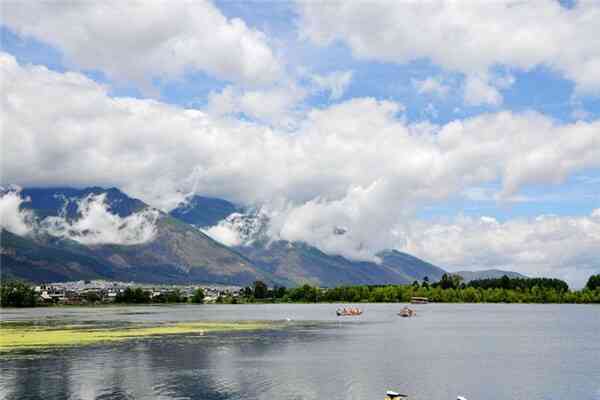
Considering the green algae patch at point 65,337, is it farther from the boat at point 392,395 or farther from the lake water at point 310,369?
the boat at point 392,395

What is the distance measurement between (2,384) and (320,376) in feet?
138

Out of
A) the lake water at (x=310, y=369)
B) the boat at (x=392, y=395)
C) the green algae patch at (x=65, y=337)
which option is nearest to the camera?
the boat at (x=392, y=395)

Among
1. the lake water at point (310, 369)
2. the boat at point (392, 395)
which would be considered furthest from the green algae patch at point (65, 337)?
the boat at point (392, 395)

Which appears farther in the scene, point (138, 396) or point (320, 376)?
point (320, 376)

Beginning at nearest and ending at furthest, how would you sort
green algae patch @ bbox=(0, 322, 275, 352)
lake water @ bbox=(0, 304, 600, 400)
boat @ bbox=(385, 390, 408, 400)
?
boat @ bbox=(385, 390, 408, 400) → lake water @ bbox=(0, 304, 600, 400) → green algae patch @ bbox=(0, 322, 275, 352)

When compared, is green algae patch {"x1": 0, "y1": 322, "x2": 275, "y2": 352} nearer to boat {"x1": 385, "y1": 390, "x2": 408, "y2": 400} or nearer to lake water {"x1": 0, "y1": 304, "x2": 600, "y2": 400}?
lake water {"x1": 0, "y1": 304, "x2": 600, "y2": 400}

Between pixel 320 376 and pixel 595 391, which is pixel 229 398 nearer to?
pixel 320 376

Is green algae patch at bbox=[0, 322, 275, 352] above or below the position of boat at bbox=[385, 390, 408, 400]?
above

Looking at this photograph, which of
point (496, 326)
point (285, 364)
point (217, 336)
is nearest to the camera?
point (285, 364)

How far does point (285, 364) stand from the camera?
105188 millimetres

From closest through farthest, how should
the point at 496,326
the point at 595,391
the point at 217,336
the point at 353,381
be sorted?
the point at 595,391 → the point at 353,381 → the point at 217,336 → the point at 496,326

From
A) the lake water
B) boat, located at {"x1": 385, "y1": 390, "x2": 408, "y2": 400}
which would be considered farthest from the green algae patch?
boat, located at {"x1": 385, "y1": 390, "x2": 408, "y2": 400}

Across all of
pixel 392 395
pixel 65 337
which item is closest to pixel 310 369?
pixel 392 395

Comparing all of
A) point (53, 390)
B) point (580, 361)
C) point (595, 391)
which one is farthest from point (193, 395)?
point (580, 361)
